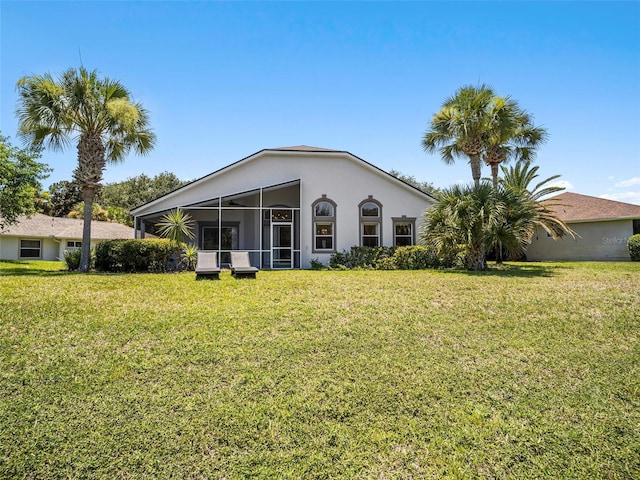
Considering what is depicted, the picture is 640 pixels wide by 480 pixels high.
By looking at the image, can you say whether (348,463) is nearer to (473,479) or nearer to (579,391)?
(473,479)

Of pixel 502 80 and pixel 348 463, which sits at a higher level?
pixel 502 80

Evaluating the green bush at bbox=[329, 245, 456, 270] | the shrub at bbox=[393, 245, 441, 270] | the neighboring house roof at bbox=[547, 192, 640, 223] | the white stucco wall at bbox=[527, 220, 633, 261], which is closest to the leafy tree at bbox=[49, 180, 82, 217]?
the green bush at bbox=[329, 245, 456, 270]

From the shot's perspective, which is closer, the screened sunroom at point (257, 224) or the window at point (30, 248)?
the screened sunroom at point (257, 224)

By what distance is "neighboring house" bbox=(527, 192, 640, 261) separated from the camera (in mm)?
21828

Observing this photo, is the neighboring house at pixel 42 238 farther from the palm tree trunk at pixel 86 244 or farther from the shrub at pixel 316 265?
the shrub at pixel 316 265

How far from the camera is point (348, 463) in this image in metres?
3.73

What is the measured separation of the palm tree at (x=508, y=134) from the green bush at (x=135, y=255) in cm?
1598

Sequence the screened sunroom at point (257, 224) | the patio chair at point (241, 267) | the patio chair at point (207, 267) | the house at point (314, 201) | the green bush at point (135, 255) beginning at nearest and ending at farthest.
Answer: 1. the patio chair at point (207, 267)
2. the patio chair at point (241, 267)
3. the green bush at point (135, 255)
4. the screened sunroom at point (257, 224)
5. the house at point (314, 201)

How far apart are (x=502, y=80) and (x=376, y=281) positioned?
1357cm

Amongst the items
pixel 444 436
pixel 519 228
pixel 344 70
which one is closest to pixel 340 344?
pixel 444 436

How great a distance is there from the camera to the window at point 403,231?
19473mm

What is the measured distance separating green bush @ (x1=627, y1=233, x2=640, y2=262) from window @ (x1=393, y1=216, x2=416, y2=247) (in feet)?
40.4

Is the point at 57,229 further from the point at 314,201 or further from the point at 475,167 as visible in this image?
the point at 475,167

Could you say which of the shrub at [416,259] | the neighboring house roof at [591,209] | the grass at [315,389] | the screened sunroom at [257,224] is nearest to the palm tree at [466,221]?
the shrub at [416,259]
